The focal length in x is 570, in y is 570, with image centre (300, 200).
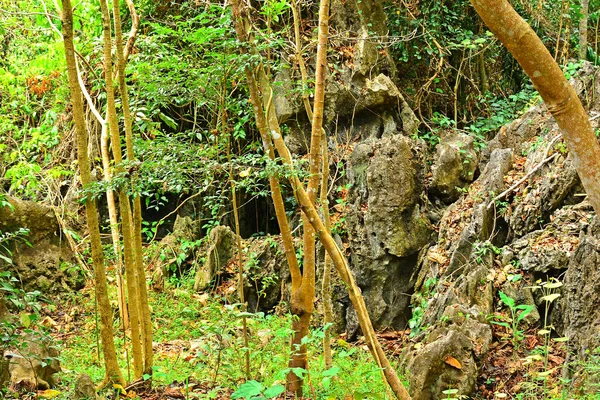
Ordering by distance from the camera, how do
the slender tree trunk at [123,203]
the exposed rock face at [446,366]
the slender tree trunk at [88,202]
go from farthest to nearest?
1. the exposed rock face at [446,366]
2. the slender tree trunk at [123,203]
3. the slender tree trunk at [88,202]

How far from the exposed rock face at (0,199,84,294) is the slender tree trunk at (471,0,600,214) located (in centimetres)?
687

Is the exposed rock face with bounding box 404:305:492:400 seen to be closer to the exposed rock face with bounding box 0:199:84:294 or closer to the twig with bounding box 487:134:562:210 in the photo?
the twig with bounding box 487:134:562:210

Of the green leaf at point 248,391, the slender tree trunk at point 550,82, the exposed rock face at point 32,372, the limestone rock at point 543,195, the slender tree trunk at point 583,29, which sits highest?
the slender tree trunk at point 583,29

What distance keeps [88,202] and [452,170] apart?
5.46 meters

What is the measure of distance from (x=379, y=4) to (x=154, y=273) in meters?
5.91

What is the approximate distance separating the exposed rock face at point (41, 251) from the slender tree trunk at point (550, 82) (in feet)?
22.5

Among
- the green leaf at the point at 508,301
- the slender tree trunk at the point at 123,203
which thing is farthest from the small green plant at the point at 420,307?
the slender tree trunk at the point at 123,203

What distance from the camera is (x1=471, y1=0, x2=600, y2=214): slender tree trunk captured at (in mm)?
2520

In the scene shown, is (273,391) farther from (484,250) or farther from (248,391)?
(484,250)

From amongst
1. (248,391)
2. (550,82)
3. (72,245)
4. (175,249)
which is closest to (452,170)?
(175,249)

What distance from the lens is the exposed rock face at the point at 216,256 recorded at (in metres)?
9.10

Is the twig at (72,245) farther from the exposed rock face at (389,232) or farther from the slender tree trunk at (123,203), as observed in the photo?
the exposed rock face at (389,232)

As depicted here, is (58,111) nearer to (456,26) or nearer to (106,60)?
(106,60)

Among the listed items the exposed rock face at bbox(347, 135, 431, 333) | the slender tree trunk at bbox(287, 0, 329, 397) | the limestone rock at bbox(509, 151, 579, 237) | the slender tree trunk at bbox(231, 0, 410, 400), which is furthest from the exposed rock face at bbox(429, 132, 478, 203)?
the slender tree trunk at bbox(231, 0, 410, 400)
